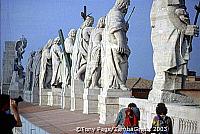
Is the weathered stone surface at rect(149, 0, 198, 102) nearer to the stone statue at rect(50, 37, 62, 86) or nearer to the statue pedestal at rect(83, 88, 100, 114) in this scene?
the statue pedestal at rect(83, 88, 100, 114)

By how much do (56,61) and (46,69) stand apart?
7.14 ft

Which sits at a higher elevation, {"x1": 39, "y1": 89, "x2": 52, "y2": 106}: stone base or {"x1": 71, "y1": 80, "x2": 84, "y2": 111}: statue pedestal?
{"x1": 71, "y1": 80, "x2": 84, "y2": 111}: statue pedestal

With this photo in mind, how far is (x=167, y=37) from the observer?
10133mm

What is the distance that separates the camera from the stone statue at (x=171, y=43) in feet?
32.9

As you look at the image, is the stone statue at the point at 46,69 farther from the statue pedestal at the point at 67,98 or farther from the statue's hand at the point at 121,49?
the statue's hand at the point at 121,49

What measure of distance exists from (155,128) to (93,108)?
9900 millimetres

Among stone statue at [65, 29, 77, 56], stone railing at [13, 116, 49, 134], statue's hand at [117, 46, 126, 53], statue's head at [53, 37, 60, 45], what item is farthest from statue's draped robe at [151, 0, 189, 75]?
statue's head at [53, 37, 60, 45]

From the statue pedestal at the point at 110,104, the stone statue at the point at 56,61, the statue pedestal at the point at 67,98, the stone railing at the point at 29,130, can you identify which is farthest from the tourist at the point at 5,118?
the stone statue at the point at 56,61

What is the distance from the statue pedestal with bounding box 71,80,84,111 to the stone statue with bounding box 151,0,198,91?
8.35 m

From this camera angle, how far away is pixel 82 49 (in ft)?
60.8

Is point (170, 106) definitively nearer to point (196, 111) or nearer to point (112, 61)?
point (196, 111)

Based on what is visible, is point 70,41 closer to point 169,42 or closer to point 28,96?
point 28,96

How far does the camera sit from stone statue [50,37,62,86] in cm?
2388

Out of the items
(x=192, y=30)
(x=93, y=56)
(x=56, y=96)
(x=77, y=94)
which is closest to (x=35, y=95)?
(x=56, y=96)
